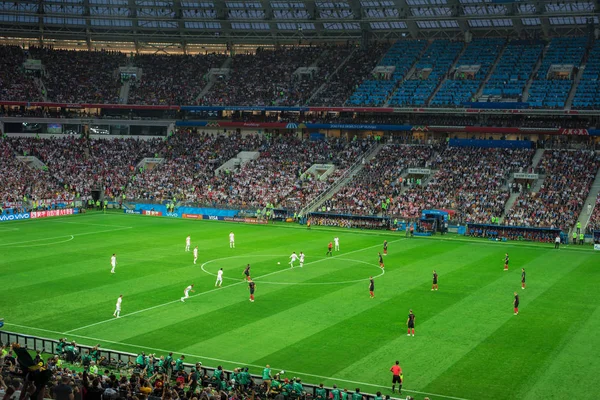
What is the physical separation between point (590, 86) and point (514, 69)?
992 cm

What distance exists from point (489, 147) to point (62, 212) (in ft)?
157

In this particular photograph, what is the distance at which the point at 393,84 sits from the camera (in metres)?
92.6

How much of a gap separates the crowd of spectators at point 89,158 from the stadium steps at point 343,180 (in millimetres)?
24270

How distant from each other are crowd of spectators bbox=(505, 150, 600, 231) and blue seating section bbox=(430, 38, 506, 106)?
12986mm

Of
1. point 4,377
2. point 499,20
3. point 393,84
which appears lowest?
point 4,377

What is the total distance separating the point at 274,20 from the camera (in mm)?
96438

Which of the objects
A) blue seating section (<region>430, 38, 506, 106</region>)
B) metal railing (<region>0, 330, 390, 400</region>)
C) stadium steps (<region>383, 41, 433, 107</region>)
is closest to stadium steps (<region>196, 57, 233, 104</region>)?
stadium steps (<region>383, 41, 433, 107</region>)

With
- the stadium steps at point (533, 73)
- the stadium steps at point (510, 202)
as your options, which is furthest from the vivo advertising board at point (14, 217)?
the stadium steps at point (533, 73)

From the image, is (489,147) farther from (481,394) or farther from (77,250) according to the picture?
(481,394)

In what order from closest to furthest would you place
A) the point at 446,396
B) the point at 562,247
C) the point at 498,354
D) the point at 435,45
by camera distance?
the point at 446,396
the point at 498,354
the point at 562,247
the point at 435,45

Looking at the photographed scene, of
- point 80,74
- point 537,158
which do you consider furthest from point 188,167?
point 537,158

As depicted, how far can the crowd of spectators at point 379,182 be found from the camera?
75125mm

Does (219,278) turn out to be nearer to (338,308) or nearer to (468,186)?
(338,308)

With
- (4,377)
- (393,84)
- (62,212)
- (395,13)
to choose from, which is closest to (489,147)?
(393,84)
